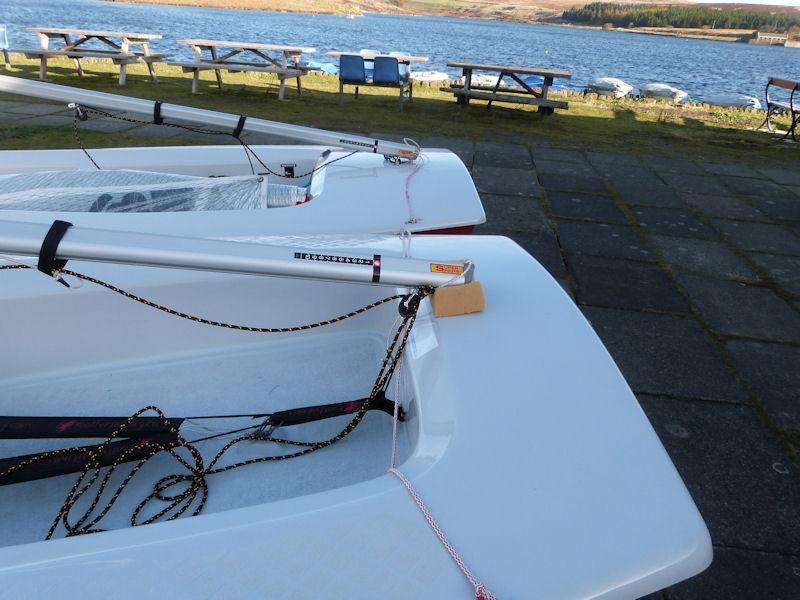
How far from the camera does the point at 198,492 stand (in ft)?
4.77

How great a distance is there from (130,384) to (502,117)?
315 inches

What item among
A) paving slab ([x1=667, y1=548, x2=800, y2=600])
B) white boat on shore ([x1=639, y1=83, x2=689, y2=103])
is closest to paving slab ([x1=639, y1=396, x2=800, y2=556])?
paving slab ([x1=667, y1=548, x2=800, y2=600])

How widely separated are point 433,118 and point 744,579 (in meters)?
7.48

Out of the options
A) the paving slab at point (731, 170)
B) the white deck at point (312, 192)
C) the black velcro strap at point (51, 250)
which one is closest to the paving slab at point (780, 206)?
the paving slab at point (731, 170)

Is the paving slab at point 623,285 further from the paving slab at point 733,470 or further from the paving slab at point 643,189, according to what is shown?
the paving slab at point 643,189

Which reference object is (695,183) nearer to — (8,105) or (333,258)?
(333,258)

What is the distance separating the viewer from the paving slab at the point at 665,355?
250cm

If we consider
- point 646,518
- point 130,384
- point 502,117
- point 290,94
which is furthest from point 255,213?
point 290,94

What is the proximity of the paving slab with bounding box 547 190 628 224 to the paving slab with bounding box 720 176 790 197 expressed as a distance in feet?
5.80

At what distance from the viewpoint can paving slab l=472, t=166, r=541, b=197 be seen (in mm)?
5113

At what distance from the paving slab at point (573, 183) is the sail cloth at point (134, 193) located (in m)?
3.44

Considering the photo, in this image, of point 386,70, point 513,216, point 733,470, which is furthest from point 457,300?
point 386,70

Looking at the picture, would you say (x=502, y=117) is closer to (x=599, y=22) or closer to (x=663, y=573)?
(x=663, y=573)

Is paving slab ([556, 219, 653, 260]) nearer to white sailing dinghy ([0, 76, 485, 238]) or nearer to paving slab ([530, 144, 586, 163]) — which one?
white sailing dinghy ([0, 76, 485, 238])
